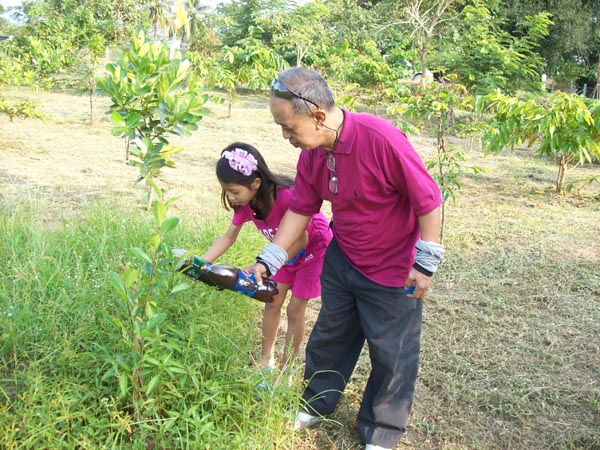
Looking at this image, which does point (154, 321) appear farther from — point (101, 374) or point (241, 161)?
point (241, 161)

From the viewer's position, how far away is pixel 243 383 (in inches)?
80.7

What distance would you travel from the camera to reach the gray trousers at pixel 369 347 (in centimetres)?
202

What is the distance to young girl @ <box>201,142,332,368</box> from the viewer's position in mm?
2211

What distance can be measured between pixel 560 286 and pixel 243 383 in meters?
2.53

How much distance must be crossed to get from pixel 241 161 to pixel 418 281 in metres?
0.81

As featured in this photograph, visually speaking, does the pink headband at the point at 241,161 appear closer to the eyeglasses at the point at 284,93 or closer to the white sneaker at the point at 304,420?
the eyeglasses at the point at 284,93

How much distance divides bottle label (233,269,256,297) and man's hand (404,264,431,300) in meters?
0.52

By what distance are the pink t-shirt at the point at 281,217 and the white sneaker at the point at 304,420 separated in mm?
619

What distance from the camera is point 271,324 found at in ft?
8.11

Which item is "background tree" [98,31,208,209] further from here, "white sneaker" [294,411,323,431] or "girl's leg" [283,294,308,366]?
"white sneaker" [294,411,323,431]

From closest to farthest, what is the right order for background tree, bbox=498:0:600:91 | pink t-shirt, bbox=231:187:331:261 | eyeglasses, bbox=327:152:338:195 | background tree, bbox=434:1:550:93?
eyeglasses, bbox=327:152:338:195 < pink t-shirt, bbox=231:187:331:261 < background tree, bbox=434:1:550:93 < background tree, bbox=498:0:600:91

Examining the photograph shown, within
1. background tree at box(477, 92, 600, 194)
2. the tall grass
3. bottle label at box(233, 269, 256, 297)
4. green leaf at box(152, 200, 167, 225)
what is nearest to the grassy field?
the tall grass

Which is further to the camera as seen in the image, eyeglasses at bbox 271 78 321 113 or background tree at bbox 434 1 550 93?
background tree at bbox 434 1 550 93

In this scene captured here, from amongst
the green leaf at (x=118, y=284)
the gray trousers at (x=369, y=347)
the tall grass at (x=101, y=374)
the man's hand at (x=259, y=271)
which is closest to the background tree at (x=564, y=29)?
the gray trousers at (x=369, y=347)
